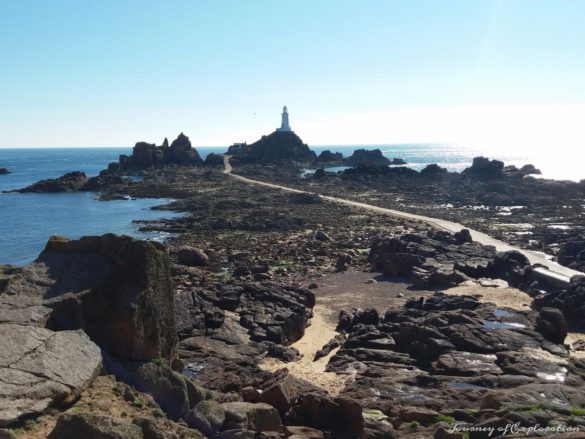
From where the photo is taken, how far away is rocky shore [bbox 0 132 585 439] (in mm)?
11391

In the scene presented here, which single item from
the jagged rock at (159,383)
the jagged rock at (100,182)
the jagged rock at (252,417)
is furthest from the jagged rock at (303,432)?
the jagged rock at (100,182)

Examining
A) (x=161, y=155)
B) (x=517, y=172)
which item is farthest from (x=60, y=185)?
(x=517, y=172)

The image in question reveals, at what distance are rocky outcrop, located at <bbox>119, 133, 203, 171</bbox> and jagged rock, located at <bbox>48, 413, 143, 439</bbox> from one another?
130 m

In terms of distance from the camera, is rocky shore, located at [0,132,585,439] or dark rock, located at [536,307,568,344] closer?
rocky shore, located at [0,132,585,439]

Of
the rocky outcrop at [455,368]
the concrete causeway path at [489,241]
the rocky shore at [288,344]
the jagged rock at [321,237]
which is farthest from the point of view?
the jagged rock at [321,237]

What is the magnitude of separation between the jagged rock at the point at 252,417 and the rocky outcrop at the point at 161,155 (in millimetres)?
126891

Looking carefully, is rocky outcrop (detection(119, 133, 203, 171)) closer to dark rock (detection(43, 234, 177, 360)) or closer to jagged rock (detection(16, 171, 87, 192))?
jagged rock (detection(16, 171, 87, 192))

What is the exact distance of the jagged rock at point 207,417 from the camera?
11773mm

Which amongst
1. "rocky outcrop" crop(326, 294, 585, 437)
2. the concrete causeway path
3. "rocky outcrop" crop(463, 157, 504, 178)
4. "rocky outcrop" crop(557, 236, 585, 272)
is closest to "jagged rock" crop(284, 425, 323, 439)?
"rocky outcrop" crop(326, 294, 585, 437)

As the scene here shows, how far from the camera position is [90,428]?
8.59m

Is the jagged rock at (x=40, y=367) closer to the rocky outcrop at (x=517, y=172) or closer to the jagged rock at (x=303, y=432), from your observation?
the jagged rock at (x=303, y=432)

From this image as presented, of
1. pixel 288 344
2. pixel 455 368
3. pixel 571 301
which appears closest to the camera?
pixel 455 368

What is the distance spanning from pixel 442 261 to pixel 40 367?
105 ft

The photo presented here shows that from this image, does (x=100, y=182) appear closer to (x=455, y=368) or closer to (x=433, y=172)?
(x=433, y=172)
